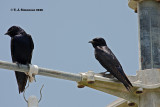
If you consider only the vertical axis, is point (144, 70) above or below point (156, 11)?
below

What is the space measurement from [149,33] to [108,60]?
912mm

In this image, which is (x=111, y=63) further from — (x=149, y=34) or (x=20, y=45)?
(x=20, y=45)

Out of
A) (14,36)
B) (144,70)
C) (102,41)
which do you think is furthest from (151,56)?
(14,36)

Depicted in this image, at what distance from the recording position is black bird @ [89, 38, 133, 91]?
1174 centimetres

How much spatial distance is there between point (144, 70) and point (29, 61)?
2.19 m

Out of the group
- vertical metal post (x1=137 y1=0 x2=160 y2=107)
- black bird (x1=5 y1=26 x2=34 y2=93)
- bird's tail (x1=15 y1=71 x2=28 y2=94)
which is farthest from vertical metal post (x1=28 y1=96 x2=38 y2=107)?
black bird (x1=5 y1=26 x2=34 y2=93)

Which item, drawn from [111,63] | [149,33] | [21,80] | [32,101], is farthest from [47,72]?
[149,33]

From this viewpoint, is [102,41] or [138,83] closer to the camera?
[138,83]

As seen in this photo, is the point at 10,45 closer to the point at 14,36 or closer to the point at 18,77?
the point at 14,36

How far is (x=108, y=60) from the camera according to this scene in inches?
506

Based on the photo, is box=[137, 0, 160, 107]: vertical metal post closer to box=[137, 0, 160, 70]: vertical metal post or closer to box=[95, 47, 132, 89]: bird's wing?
box=[137, 0, 160, 70]: vertical metal post

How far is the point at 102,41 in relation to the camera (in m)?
14.0

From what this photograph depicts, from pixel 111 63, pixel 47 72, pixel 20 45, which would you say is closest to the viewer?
pixel 47 72

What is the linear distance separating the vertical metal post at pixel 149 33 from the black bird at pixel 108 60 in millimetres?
500
